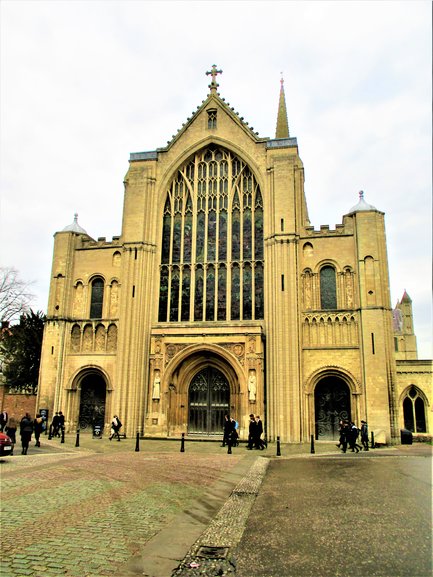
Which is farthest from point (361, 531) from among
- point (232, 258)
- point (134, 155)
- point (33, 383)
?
point (33, 383)

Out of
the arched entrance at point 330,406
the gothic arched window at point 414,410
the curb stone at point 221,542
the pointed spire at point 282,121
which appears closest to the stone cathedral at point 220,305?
the arched entrance at point 330,406

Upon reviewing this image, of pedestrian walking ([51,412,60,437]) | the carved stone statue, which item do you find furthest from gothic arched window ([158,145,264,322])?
pedestrian walking ([51,412,60,437])

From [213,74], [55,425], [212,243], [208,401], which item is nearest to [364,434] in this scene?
[208,401]

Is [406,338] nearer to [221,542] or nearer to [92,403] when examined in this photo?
[92,403]

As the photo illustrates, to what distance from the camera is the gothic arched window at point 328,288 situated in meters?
28.5

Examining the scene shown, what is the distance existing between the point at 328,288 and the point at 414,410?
14285mm

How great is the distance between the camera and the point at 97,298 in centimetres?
3142

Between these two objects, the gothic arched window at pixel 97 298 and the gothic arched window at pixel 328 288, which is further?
the gothic arched window at pixel 97 298

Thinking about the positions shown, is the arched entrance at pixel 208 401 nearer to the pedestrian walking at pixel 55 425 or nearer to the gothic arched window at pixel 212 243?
the gothic arched window at pixel 212 243

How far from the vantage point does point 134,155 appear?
32500 mm

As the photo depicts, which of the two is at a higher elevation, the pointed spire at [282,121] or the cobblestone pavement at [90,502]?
the pointed spire at [282,121]

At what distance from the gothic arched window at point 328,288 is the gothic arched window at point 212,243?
3.54 m

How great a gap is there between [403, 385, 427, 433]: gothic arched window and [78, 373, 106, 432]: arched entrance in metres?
22.1

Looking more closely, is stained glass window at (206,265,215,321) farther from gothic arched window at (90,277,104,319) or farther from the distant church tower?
the distant church tower
